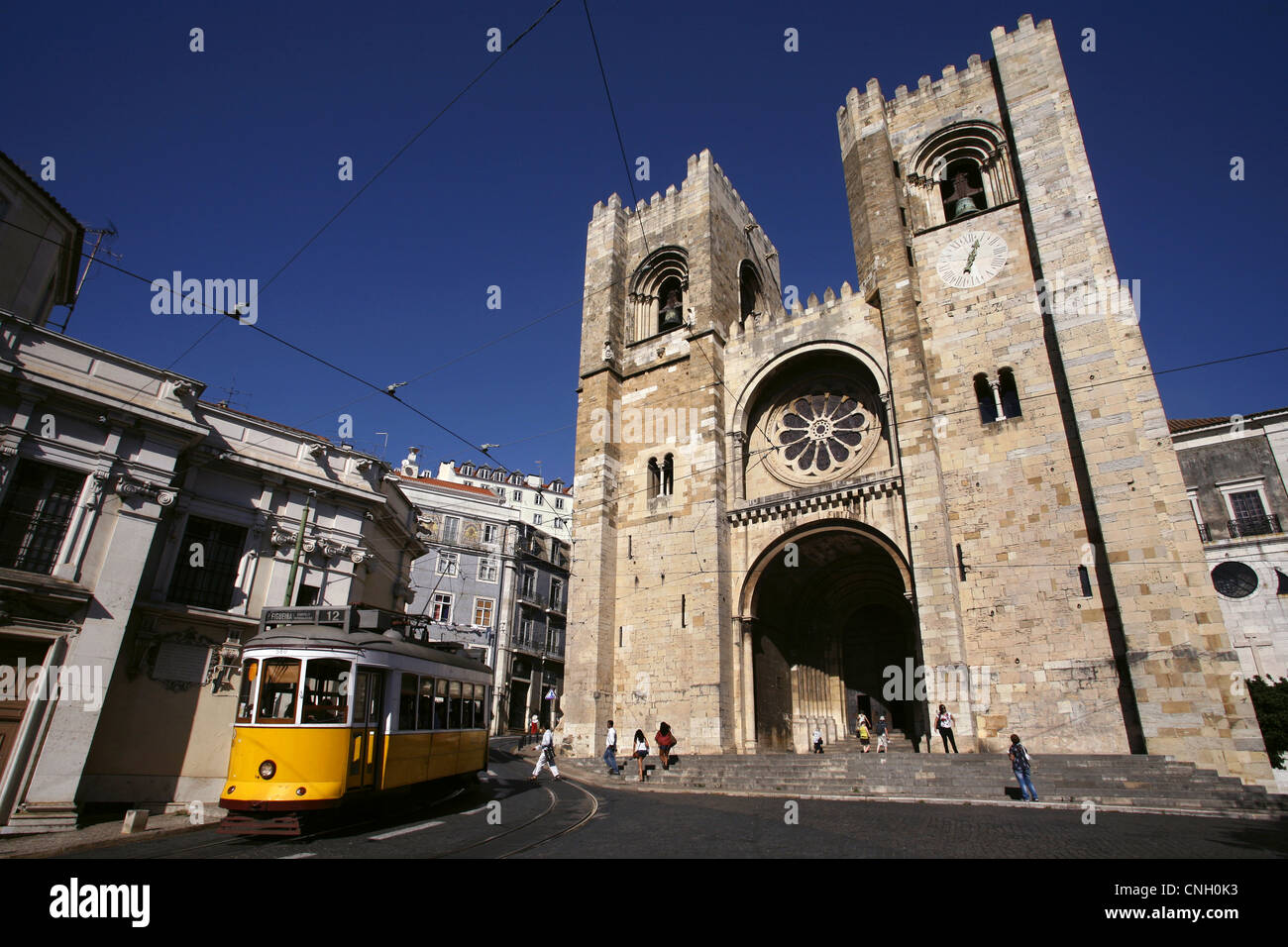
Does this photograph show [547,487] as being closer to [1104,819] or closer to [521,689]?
[521,689]

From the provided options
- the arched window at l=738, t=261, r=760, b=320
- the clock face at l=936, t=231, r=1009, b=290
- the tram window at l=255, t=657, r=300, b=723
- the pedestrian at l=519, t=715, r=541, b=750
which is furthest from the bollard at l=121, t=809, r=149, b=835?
the arched window at l=738, t=261, r=760, b=320

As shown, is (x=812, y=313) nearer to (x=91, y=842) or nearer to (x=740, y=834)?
(x=740, y=834)

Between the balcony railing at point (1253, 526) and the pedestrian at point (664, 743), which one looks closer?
the pedestrian at point (664, 743)

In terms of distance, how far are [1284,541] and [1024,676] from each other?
1085cm

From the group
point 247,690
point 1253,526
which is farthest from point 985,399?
point 247,690

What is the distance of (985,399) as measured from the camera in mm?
16312

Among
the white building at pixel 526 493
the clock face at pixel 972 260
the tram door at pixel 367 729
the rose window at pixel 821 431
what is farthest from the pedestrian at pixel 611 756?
the white building at pixel 526 493

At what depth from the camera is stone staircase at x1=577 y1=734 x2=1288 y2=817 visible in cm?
1017

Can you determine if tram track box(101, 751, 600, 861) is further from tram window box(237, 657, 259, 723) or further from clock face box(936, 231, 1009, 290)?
clock face box(936, 231, 1009, 290)

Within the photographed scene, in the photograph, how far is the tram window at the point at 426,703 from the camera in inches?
372

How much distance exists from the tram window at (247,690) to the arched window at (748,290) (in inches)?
839

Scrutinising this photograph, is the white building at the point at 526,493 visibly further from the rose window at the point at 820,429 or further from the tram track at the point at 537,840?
the tram track at the point at 537,840
